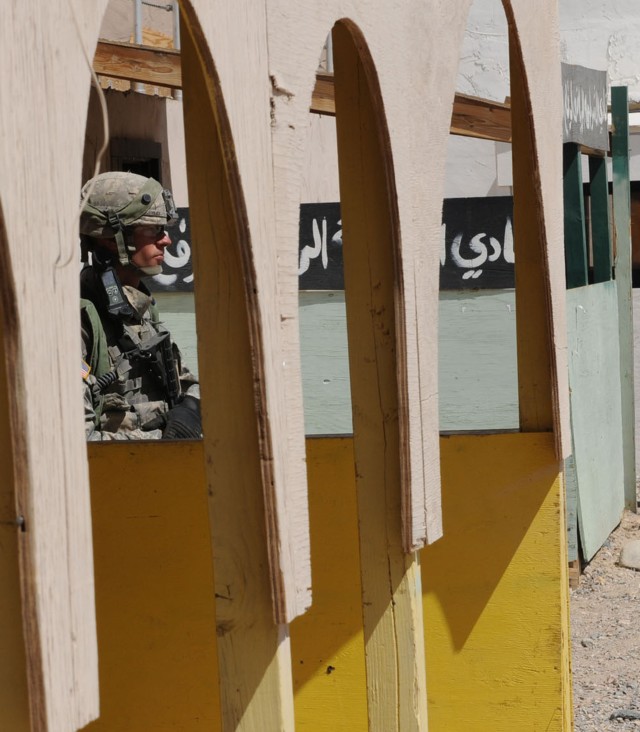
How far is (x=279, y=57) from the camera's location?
6.53ft

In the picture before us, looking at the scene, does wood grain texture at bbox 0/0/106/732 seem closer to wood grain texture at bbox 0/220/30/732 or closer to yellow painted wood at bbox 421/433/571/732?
wood grain texture at bbox 0/220/30/732

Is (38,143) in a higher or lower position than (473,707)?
higher

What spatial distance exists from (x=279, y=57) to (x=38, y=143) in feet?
2.38

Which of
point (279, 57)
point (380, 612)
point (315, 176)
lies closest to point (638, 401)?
point (315, 176)

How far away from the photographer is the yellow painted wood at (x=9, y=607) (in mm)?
1390

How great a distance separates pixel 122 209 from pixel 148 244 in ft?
0.51

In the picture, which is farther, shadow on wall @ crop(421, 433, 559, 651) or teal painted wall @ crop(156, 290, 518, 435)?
teal painted wall @ crop(156, 290, 518, 435)

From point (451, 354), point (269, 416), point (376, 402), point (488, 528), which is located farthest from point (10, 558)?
point (451, 354)

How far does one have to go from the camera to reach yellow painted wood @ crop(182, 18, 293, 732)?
1938 mm

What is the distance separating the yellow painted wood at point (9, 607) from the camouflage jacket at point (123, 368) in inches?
94.6

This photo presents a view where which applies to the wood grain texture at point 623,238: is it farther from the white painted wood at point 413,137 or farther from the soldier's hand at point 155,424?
the white painted wood at point 413,137

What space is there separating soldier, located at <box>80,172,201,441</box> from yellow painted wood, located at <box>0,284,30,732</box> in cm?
254

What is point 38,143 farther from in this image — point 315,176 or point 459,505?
point 315,176

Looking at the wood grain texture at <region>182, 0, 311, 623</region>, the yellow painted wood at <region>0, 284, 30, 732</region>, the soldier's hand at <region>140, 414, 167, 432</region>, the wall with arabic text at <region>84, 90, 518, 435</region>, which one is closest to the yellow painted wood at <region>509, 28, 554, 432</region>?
the soldier's hand at <region>140, 414, 167, 432</region>
